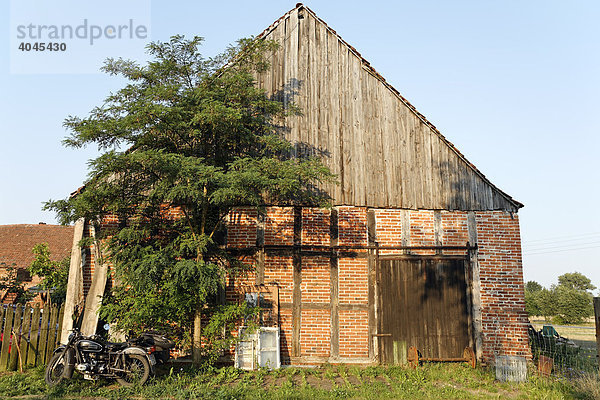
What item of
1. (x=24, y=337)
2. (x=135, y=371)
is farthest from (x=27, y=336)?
(x=135, y=371)

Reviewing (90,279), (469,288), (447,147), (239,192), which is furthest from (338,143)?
(90,279)

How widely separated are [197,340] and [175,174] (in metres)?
3.29

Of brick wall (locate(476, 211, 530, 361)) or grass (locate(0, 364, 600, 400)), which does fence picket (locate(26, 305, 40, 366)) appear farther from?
brick wall (locate(476, 211, 530, 361))

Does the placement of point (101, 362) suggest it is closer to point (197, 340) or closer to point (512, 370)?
point (197, 340)

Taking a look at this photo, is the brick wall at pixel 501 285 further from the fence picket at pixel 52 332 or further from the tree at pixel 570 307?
the tree at pixel 570 307

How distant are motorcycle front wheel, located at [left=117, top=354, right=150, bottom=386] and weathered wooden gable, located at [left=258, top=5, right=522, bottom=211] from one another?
16.5 feet

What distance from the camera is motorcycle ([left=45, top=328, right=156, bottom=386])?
7.26 metres

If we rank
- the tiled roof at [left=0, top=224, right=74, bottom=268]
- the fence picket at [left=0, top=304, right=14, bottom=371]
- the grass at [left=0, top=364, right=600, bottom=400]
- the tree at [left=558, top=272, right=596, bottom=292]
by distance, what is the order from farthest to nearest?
the tree at [left=558, top=272, right=596, bottom=292], the tiled roof at [left=0, top=224, right=74, bottom=268], the fence picket at [left=0, top=304, right=14, bottom=371], the grass at [left=0, top=364, right=600, bottom=400]

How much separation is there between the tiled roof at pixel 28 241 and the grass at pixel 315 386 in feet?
50.8

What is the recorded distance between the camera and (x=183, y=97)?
813 centimetres

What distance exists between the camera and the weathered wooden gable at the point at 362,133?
9.89 meters

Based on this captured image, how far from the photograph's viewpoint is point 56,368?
7406 millimetres

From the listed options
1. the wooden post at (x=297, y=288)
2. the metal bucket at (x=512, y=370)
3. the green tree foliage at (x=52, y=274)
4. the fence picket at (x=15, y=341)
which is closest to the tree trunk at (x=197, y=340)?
the wooden post at (x=297, y=288)

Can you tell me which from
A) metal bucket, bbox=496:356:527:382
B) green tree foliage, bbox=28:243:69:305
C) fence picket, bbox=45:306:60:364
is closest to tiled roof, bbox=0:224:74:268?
green tree foliage, bbox=28:243:69:305
